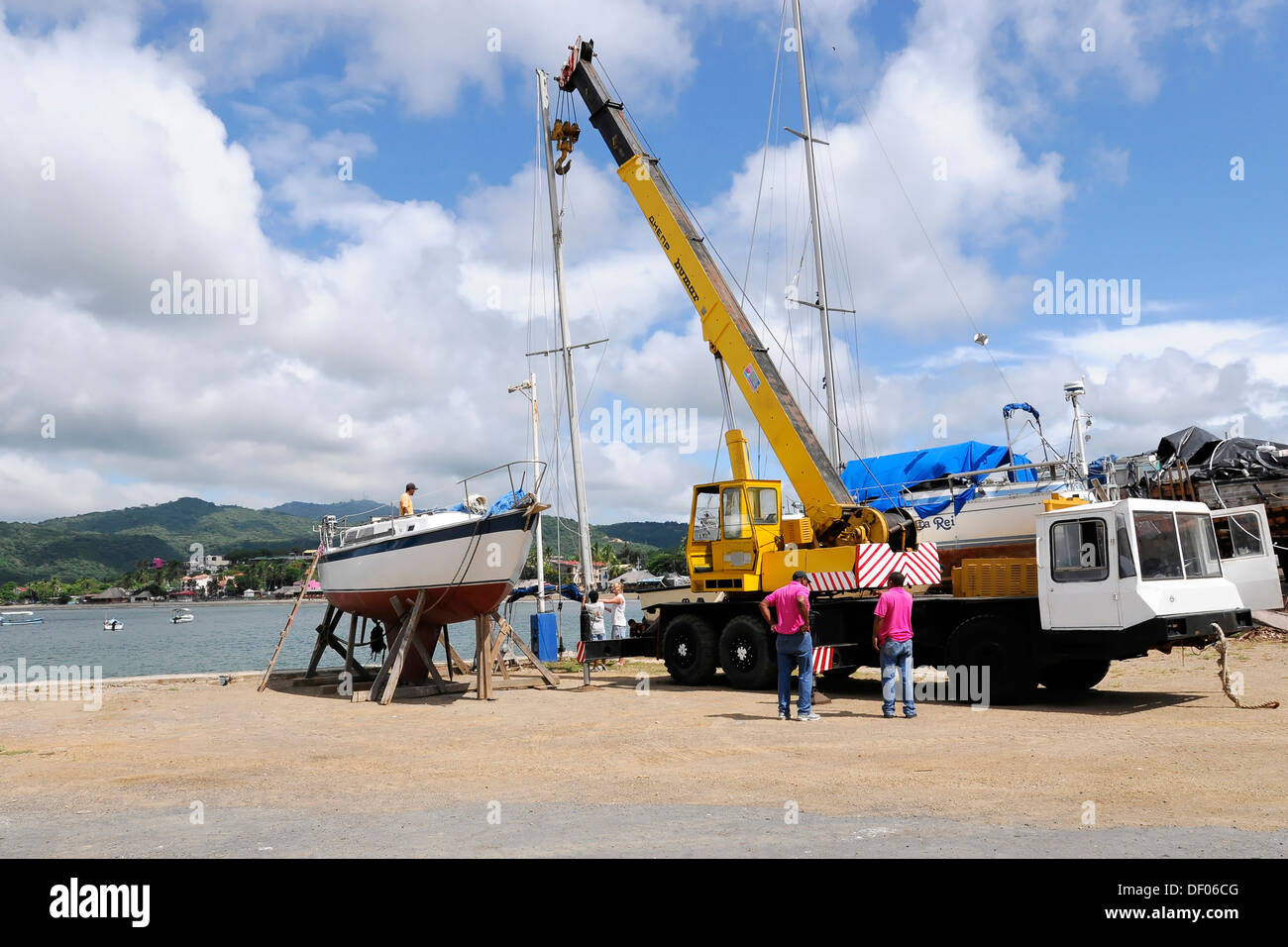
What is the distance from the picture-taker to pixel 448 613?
15.8 meters

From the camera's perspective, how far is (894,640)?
1132 cm

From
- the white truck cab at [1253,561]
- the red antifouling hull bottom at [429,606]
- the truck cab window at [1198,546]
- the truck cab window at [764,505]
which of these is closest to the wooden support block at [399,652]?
the red antifouling hull bottom at [429,606]

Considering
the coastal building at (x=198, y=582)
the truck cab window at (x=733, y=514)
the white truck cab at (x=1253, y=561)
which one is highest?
the truck cab window at (x=733, y=514)

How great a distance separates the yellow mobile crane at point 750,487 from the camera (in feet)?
45.9

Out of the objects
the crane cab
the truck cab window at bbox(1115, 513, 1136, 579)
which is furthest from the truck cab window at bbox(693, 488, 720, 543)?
the truck cab window at bbox(1115, 513, 1136, 579)

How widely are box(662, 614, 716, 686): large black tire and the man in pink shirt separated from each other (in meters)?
4.45

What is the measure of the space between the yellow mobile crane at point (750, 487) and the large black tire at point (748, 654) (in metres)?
0.59

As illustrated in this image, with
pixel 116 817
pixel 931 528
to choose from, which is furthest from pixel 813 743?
pixel 931 528

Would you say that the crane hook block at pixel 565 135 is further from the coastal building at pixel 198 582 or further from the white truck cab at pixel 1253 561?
the coastal building at pixel 198 582

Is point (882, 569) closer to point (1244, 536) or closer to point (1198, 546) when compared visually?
point (1198, 546)

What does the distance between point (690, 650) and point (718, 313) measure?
5723 millimetres

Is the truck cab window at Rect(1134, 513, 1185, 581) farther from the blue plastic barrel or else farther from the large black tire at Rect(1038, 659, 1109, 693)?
the blue plastic barrel

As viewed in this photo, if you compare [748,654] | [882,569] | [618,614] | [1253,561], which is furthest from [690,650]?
[1253,561]
